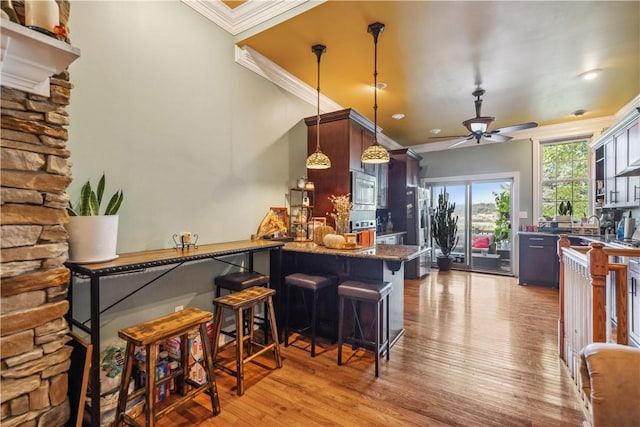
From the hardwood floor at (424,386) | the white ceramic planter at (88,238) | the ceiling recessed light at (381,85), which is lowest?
the hardwood floor at (424,386)

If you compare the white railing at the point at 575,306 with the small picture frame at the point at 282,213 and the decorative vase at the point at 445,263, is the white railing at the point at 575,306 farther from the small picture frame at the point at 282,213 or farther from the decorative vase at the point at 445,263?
the decorative vase at the point at 445,263

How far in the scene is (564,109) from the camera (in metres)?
4.66

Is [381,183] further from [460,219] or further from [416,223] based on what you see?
[460,219]

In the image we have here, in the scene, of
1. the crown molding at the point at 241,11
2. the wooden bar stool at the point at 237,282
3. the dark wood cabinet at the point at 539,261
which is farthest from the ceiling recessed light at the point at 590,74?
the wooden bar stool at the point at 237,282

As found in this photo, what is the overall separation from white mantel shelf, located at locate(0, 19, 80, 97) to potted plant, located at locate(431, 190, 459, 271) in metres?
6.35

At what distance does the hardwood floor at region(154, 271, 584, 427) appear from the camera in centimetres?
180

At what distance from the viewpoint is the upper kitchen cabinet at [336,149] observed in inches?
145

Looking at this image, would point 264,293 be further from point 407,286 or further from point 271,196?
point 407,286

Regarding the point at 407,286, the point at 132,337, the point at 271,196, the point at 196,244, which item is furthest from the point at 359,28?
the point at 407,286

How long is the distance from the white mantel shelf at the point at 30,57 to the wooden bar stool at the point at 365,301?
2.27m

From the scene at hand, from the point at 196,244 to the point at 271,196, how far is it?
1.15 metres

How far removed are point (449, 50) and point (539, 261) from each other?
4.19 metres

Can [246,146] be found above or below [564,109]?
below

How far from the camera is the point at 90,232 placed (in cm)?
164
